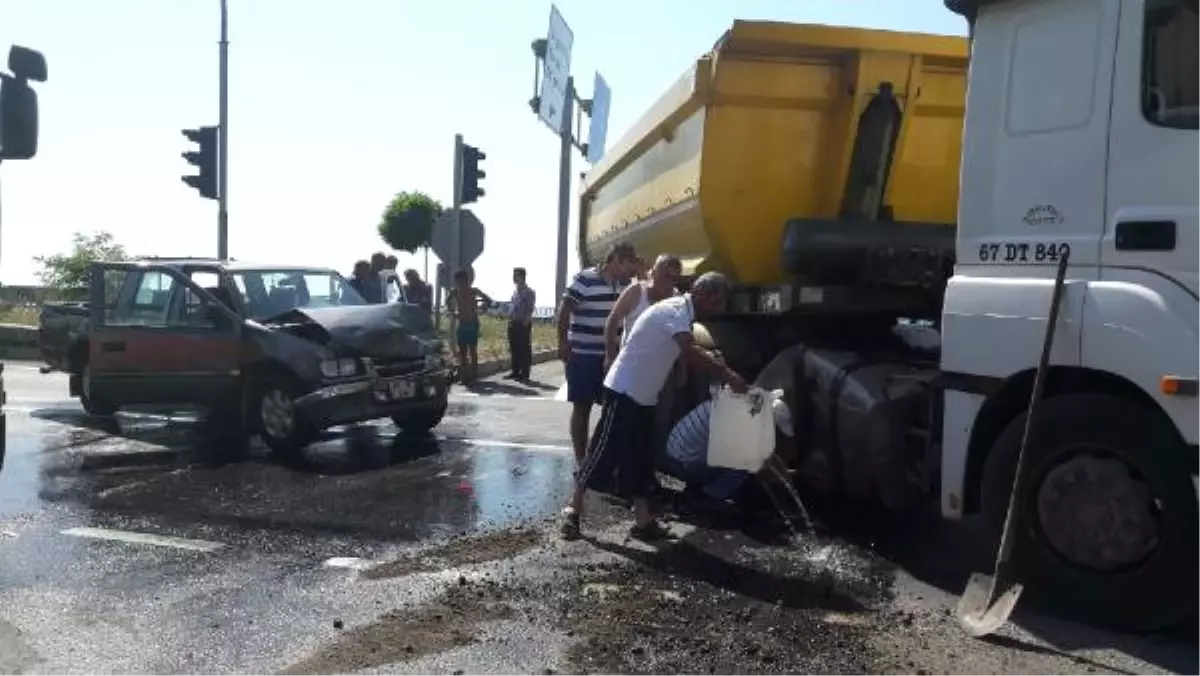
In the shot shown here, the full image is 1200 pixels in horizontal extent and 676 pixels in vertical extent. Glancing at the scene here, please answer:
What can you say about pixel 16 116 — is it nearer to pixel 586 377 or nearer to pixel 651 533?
pixel 586 377

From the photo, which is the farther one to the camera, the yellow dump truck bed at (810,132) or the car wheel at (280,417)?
the car wheel at (280,417)

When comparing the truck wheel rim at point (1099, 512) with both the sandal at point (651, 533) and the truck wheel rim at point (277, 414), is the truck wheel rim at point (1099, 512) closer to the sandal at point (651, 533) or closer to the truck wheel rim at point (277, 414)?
the sandal at point (651, 533)

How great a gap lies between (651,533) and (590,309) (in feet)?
7.08

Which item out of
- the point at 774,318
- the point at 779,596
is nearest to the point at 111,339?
the point at 774,318

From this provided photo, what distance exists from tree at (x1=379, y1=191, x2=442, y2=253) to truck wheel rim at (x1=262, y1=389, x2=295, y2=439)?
132 feet

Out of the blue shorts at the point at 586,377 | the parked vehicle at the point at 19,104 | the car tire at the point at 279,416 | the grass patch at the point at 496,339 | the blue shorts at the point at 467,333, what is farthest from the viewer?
the grass patch at the point at 496,339

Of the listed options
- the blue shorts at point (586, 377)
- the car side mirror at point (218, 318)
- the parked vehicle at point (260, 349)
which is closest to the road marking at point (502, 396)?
the parked vehicle at point (260, 349)

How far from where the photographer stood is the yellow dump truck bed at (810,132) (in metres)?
6.65

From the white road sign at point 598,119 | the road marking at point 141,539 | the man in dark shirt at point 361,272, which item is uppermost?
the white road sign at point 598,119

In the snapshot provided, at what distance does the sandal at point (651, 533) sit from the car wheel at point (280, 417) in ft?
12.7

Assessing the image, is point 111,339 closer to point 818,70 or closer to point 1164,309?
point 818,70

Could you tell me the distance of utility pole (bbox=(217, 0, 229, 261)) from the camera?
18609mm

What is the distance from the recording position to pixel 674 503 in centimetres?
734

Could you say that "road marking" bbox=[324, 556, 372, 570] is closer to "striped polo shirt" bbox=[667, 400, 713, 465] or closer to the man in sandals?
the man in sandals
